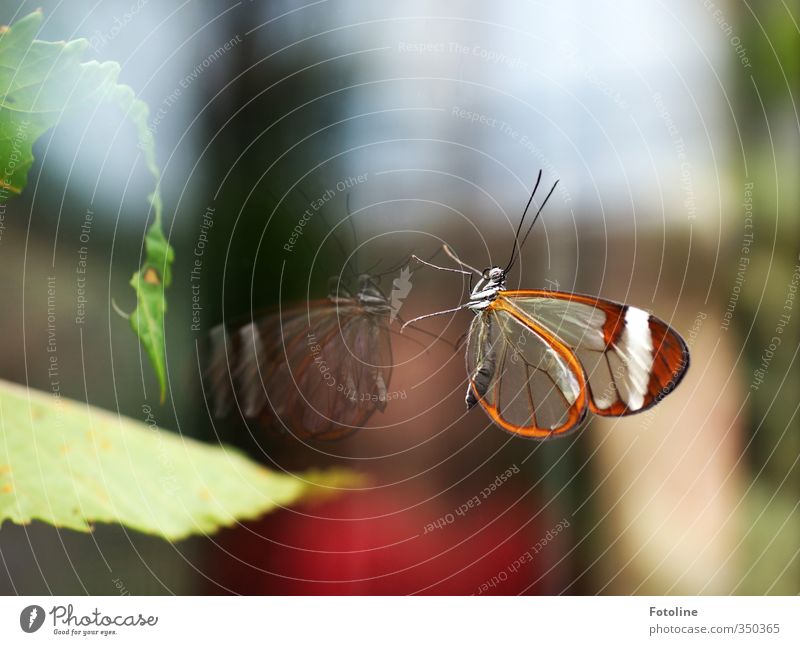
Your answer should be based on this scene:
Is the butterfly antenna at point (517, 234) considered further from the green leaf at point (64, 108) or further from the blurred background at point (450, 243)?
the green leaf at point (64, 108)

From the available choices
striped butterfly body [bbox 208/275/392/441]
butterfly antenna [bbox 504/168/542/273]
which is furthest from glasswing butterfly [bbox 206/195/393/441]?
butterfly antenna [bbox 504/168/542/273]

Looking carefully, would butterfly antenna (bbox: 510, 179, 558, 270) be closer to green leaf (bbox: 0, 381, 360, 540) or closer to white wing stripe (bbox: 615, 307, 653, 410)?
white wing stripe (bbox: 615, 307, 653, 410)

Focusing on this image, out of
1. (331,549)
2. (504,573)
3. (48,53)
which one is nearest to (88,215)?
(48,53)

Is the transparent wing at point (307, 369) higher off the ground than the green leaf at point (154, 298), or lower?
lower

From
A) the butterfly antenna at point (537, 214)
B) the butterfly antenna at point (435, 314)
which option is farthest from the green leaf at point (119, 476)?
the butterfly antenna at point (537, 214)
